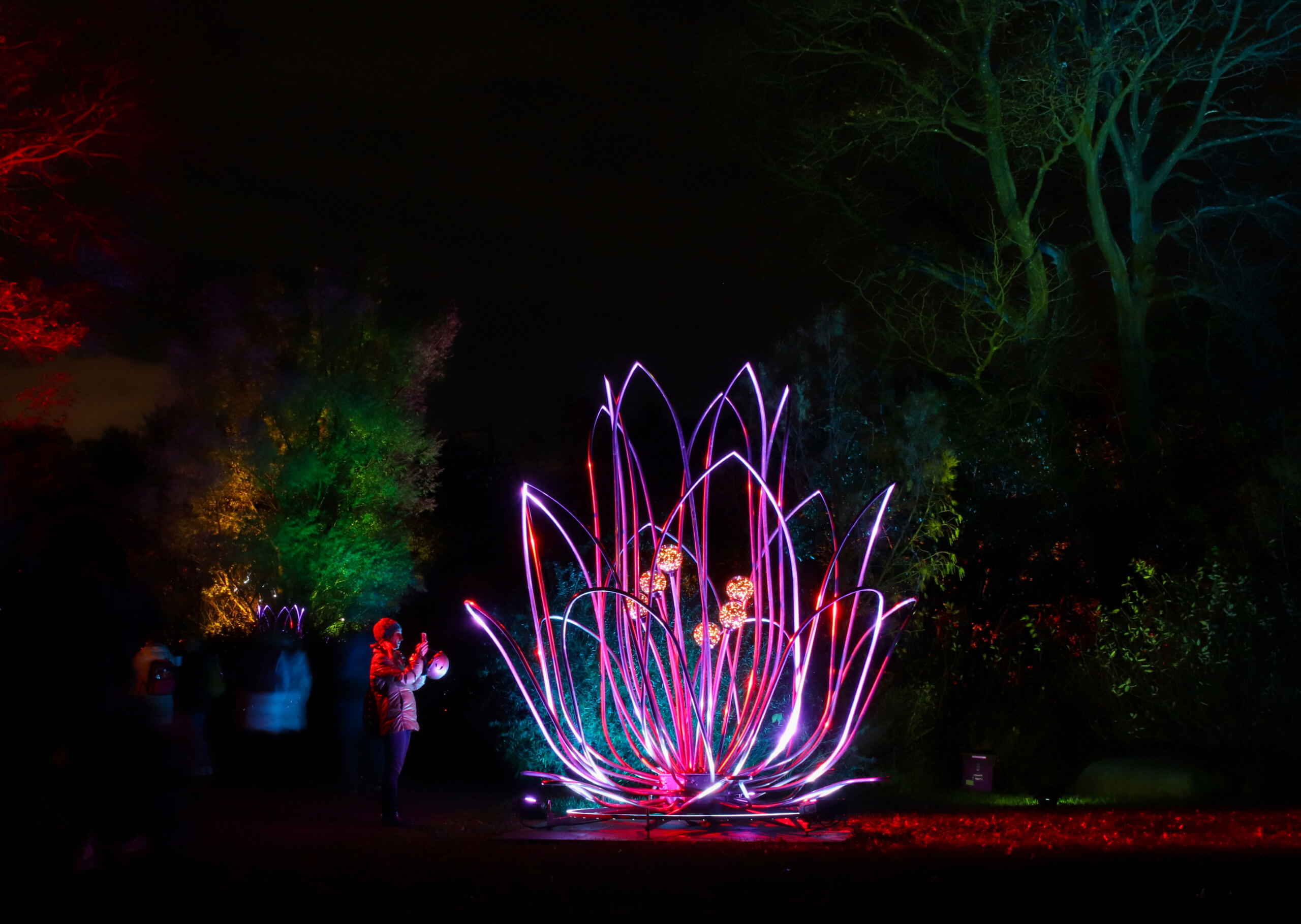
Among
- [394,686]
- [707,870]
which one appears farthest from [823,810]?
[394,686]

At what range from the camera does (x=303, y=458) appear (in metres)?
24.5

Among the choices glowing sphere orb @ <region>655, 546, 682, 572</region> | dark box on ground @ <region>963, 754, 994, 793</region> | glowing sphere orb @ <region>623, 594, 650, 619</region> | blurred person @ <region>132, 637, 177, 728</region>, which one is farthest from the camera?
dark box on ground @ <region>963, 754, 994, 793</region>

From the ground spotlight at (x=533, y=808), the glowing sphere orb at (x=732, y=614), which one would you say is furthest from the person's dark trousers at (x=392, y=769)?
the glowing sphere orb at (x=732, y=614)

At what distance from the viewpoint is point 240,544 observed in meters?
24.3

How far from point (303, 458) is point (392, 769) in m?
16.8

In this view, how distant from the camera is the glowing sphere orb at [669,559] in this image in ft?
30.1

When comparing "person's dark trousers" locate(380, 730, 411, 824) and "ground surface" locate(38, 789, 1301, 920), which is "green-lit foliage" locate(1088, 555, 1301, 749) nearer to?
A: "ground surface" locate(38, 789, 1301, 920)

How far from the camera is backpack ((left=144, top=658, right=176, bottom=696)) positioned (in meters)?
8.88

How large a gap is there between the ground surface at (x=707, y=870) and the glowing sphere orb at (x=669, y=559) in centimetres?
193

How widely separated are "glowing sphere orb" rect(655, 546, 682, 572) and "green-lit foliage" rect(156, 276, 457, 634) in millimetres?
16452

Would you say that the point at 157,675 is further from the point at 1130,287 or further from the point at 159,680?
the point at 1130,287

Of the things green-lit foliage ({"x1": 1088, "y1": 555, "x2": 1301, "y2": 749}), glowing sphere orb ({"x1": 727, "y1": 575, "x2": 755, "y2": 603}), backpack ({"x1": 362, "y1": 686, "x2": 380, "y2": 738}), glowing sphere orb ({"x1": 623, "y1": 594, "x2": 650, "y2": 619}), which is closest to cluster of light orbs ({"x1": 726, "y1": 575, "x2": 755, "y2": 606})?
glowing sphere orb ({"x1": 727, "y1": 575, "x2": 755, "y2": 603})

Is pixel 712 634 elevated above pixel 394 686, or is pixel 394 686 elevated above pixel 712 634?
pixel 712 634

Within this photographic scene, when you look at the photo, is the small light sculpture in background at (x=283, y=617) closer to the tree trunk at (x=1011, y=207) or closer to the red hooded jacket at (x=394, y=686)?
the tree trunk at (x=1011, y=207)
